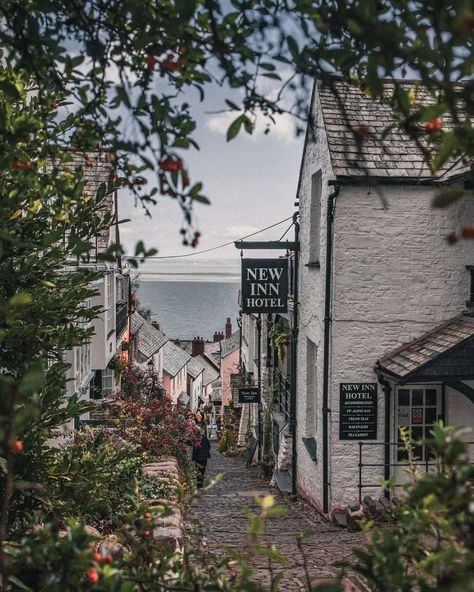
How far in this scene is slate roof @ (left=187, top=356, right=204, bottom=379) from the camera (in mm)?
59391

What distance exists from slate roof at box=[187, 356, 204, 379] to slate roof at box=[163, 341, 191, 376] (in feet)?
17.1

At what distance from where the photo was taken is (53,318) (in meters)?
5.89

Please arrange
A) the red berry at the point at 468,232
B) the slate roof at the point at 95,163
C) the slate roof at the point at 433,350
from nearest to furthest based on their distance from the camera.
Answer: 1. the red berry at the point at 468,232
2. the slate roof at the point at 95,163
3. the slate roof at the point at 433,350

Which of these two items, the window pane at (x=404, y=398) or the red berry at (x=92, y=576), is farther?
the window pane at (x=404, y=398)

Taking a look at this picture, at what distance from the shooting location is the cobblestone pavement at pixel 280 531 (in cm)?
685

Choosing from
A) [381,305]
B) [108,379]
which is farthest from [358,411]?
[108,379]

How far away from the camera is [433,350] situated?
33.1 feet

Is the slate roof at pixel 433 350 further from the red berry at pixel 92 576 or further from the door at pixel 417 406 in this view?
the red berry at pixel 92 576

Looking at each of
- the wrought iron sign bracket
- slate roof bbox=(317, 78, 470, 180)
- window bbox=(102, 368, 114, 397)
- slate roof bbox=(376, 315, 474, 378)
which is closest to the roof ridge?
slate roof bbox=(376, 315, 474, 378)

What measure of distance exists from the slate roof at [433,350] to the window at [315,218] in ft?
8.81

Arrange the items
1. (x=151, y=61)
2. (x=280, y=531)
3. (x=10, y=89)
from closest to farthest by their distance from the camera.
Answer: (x=151, y=61) → (x=10, y=89) → (x=280, y=531)

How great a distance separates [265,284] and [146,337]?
29404mm

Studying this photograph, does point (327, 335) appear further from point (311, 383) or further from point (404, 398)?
point (311, 383)

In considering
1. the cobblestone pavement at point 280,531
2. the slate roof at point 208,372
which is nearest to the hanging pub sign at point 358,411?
the cobblestone pavement at point 280,531
